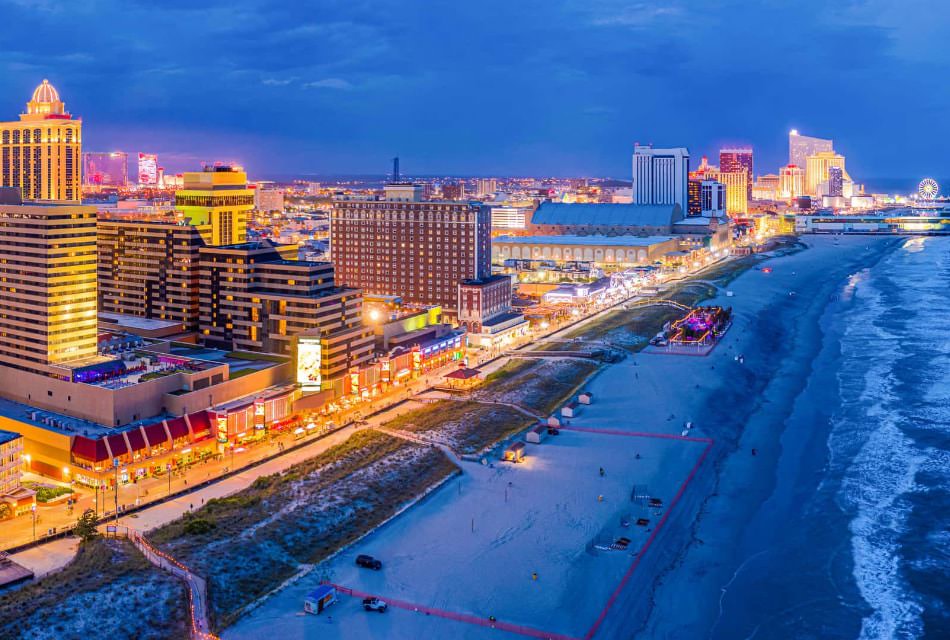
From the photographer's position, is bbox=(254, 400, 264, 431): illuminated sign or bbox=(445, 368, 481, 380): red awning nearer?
bbox=(254, 400, 264, 431): illuminated sign

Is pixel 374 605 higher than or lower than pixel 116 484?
lower

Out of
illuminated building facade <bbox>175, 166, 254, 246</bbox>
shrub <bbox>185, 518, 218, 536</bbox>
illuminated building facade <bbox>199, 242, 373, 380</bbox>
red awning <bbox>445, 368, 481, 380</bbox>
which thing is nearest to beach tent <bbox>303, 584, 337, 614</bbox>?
shrub <bbox>185, 518, 218, 536</bbox>

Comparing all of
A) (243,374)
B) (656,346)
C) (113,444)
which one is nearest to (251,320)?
(243,374)

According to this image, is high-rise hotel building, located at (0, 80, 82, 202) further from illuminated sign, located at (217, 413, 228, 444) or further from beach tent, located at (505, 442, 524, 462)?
beach tent, located at (505, 442, 524, 462)

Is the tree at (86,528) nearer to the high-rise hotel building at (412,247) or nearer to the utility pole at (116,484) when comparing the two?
the utility pole at (116,484)

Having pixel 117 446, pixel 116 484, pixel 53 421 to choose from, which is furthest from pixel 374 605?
pixel 53 421

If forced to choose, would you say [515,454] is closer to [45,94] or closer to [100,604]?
A: [100,604]

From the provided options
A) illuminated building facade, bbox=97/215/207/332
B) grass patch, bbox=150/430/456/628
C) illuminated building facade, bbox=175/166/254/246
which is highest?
illuminated building facade, bbox=175/166/254/246
